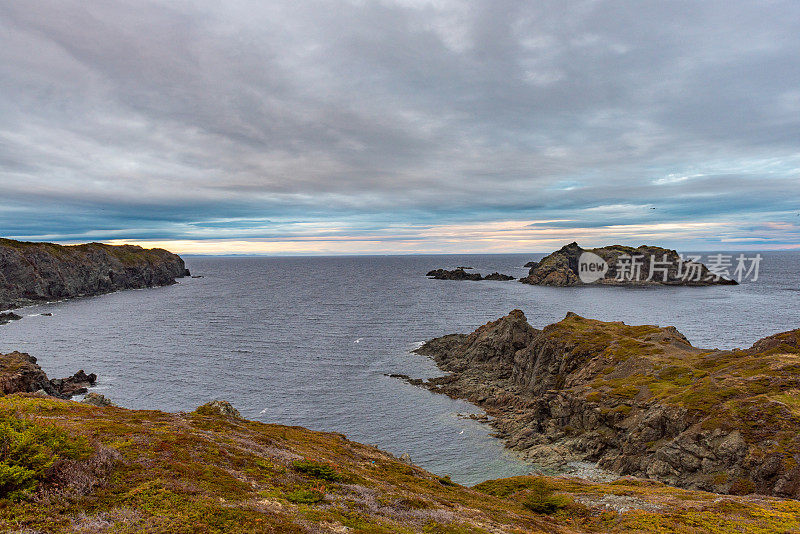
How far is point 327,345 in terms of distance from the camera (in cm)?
10350

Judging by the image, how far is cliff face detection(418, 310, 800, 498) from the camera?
33281 mm

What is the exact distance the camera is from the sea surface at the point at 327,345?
59.8 m

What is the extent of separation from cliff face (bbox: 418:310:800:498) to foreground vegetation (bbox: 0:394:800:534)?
8.20m

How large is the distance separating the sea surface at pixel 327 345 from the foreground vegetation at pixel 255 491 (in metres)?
22.3

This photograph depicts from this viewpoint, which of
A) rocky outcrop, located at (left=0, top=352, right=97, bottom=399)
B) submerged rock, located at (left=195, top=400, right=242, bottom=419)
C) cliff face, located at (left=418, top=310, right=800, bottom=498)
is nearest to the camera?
submerged rock, located at (left=195, top=400, right=242, bottom=419)

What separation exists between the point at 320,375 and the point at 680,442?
6168 centimetres

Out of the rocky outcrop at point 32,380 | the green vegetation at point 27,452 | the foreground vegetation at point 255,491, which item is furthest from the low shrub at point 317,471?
the rocky outcrop at point 32,380

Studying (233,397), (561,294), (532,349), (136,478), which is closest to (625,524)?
(136,478)

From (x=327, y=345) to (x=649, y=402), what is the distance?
75.9 metres

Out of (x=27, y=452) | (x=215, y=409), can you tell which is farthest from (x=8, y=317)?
(x=27, y=452)

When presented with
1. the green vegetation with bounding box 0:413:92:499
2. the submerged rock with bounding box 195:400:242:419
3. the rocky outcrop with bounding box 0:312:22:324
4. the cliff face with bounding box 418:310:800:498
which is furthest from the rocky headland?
the rocky outcrop with bounding box 0:312:22:324

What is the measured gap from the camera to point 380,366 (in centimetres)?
8731

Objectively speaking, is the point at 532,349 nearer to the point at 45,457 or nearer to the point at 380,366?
the point at 380,366

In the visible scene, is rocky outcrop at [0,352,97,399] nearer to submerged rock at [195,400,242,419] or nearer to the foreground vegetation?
submerged rock at [195,400,242,419]
